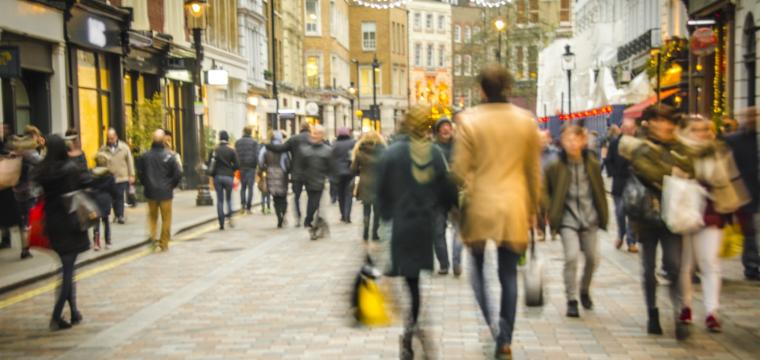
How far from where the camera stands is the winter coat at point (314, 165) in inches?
717

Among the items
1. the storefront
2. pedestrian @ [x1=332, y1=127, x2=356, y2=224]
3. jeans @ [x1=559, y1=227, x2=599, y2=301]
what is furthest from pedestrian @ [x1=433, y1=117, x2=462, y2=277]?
the storefront

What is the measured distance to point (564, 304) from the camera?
1013 cm

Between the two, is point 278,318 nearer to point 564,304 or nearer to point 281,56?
point 564,304

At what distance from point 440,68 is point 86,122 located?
82.3 m

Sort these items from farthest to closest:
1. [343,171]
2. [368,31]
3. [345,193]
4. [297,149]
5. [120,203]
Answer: [368,31], [345,193], [343,171], [120,203], [297,149]

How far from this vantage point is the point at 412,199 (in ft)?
23.6

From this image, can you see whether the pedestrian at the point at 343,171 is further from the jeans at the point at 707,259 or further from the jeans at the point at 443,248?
the jeans at the point at 707,259

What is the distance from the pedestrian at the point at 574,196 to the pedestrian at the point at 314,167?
907 cm

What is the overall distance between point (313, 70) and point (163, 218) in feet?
182

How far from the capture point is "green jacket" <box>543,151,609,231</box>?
922 cm

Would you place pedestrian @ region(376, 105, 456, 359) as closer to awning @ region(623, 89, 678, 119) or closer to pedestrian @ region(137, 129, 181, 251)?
pedestrian @ region(137, 129, 181, 251)

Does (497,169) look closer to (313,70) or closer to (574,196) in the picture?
(574,196)

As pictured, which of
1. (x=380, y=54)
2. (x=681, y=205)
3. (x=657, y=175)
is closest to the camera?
(x=681, y=205)

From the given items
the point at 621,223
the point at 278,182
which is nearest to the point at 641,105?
the point at 278,182
